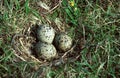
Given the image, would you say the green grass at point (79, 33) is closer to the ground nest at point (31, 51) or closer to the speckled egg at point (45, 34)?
the ground nest at point (31, 51)

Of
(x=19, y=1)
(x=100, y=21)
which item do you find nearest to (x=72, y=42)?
(x=100, y=21)

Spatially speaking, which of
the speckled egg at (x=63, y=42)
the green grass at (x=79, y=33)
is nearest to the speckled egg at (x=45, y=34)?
the speckled egg at (x=63, y=42)

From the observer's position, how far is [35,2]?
13.7 feet

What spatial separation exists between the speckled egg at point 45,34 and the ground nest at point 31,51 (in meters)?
0.12

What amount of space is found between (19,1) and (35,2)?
0.63ft

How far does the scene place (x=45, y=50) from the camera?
3732 millimetres

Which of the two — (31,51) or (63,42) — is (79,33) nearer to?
(63,42)

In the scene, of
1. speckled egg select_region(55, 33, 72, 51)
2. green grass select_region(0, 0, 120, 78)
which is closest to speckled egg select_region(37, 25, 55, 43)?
speckled egg select_region(55, 33, 72, 51)

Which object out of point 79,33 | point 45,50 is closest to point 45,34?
point 45,50

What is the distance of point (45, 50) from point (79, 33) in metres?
0.50

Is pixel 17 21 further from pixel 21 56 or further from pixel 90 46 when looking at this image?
A: pixel 90 46

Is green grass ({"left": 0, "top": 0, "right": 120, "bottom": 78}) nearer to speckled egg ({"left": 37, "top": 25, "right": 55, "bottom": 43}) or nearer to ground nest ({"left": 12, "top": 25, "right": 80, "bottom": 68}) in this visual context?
ground nest ({"left": 12, "top": 25, "right": 80, "bottom": 68})

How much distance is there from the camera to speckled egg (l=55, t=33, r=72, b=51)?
152 inches

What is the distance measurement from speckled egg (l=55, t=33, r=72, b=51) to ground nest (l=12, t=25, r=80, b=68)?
5 centimetres
